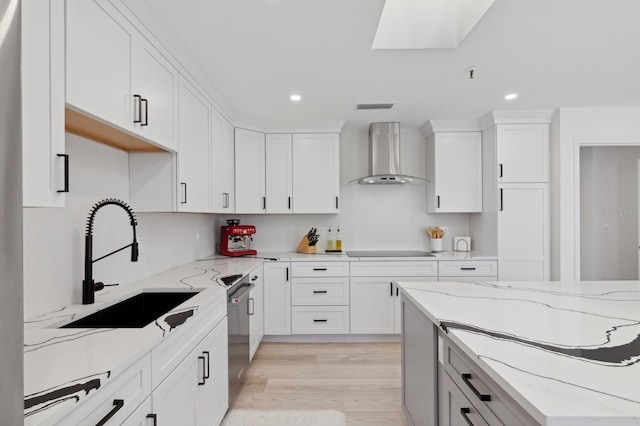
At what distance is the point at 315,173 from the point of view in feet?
11.9

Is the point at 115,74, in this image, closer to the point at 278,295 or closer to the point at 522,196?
the point at 278,295

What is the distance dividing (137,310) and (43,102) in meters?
1.25

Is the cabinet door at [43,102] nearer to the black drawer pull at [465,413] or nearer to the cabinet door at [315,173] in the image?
the black drawer pull at [465,413]

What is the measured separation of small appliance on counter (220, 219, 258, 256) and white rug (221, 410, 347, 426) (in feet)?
5.47

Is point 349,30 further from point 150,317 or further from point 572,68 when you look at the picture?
point 150,317

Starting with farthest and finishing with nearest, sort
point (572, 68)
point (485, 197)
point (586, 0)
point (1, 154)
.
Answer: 1. point (485, 197)
2. point (572, 68)
3. point (586, 0)
4. point (1, 154)

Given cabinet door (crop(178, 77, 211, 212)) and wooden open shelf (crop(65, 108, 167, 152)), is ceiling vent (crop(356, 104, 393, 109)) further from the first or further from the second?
wooden open shelf (crop(65, 108, 167, 152))

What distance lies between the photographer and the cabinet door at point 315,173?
3.62 m

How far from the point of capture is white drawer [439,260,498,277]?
10.8ft

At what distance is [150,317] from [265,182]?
2.04 meters

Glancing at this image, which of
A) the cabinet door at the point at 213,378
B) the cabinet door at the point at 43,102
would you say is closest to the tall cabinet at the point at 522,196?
the cabinet door at the point at 213,378

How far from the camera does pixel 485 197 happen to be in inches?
139

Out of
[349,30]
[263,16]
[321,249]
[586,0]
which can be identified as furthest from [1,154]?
[321,249]

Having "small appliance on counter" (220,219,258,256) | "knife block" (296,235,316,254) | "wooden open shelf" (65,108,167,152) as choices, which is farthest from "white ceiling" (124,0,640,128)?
"knife block" (296,235,316,254)
